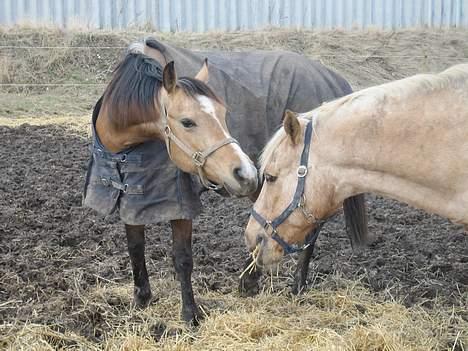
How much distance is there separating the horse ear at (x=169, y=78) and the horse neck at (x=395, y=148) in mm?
705

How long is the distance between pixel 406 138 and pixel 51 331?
75.5 inches

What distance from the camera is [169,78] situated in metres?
3.41

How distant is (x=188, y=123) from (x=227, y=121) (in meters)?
0.66

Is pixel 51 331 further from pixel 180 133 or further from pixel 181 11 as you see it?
pixel 181 11

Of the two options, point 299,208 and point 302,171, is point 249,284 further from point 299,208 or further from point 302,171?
point 302,171

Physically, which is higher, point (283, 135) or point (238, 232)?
point (283, 135)

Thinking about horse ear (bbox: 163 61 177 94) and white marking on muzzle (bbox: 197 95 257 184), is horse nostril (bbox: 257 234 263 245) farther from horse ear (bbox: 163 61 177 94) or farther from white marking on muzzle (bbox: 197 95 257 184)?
horse ear (bbox: 163 61 177 94)

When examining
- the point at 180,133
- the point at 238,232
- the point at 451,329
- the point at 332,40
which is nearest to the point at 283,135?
the point at 180,133

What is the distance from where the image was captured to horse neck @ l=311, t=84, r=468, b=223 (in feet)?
9.93

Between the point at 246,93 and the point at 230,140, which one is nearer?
the point at 230,140

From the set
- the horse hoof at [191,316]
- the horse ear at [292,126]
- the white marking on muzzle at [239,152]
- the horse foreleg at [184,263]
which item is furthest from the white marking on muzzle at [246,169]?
the horse hoof at [191,316]

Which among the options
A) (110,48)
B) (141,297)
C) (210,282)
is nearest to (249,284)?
(210,282)

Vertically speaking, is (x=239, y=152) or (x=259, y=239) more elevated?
(x=239, y=152)

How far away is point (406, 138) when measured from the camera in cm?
306
